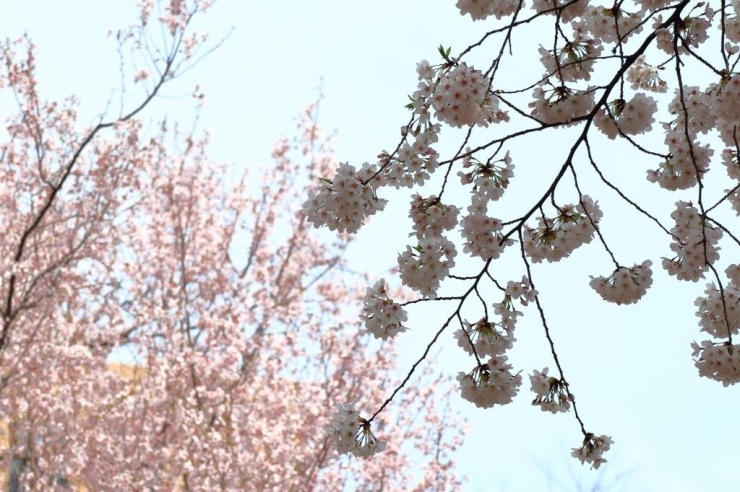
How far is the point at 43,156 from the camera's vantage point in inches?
344

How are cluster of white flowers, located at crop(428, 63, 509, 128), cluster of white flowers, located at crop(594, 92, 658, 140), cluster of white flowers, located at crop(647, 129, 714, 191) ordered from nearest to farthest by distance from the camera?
cluster of white flowers, located at crop(428, 63, 509, 128), cluster of white flowers, located at crop(594, 92, 658, 140), cluster of white flowers, located at crop(647, 129, 714, 191)

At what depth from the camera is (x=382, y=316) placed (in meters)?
2.79

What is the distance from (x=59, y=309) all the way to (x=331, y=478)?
3942mm

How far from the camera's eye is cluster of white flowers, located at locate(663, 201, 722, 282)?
312cm

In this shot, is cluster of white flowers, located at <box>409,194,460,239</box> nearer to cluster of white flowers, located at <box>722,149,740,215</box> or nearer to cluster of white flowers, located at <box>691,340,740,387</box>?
cluster of white flowers, located at <box>691,340,740,387</box>

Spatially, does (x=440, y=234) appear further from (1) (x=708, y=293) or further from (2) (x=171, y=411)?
(2) (x=171, y=411)

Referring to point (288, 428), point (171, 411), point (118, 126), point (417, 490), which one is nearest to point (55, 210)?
point (118, 126)

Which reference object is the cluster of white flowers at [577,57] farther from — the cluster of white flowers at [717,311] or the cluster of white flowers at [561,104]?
the cluster of white flowers at [717,311]

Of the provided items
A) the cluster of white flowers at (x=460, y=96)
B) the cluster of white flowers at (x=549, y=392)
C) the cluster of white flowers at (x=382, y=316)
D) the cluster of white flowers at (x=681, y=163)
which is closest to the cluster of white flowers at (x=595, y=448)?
the cluster of white flowers at (x=549, y=392)

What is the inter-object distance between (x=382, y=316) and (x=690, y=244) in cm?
128

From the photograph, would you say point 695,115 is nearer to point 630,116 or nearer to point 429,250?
point 630,116

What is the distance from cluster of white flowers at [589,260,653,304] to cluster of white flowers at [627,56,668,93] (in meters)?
0.94

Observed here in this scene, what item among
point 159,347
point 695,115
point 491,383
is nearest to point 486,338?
point 491,383

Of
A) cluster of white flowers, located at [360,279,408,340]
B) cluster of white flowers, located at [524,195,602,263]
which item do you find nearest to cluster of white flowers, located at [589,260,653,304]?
cluster of white flowers, located at [524,195,602,263]
